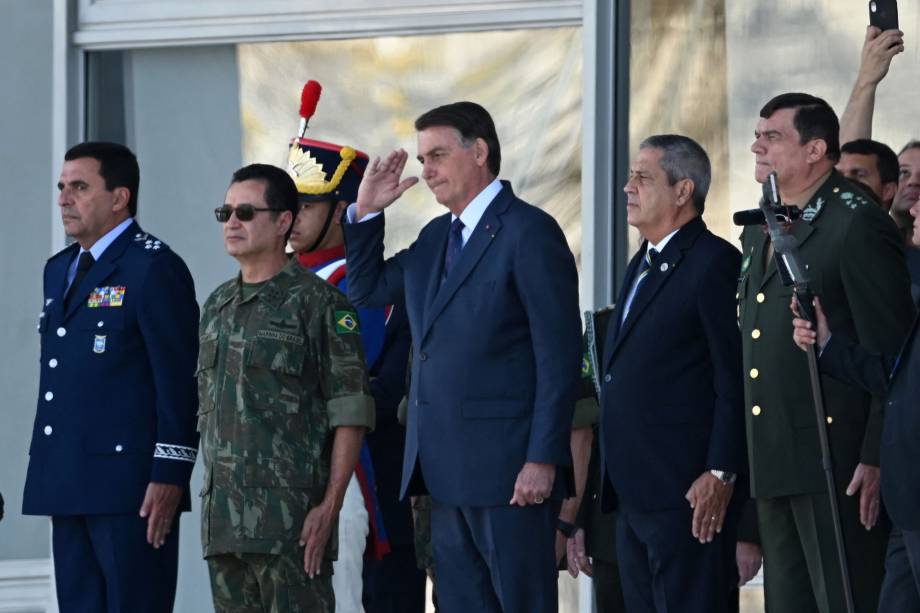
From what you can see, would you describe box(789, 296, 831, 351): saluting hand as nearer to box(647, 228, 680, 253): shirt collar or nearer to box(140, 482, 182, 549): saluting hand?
box(647, 228, 680, 253): shirt collar

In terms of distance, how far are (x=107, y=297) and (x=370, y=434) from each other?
0.93 m

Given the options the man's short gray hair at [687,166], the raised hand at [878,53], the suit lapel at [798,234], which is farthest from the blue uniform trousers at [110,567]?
the raised hand at [878,53]

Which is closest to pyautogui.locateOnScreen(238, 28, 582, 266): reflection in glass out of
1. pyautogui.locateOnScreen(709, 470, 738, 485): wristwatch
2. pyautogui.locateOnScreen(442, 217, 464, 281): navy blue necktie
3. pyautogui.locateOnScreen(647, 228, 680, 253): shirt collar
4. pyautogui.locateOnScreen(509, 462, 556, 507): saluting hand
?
pyautogui.locateOnScreen(647, 228, 680, 253): shirt collar

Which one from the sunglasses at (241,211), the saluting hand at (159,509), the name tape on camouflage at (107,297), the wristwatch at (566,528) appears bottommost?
the wristwatch at (566,528)

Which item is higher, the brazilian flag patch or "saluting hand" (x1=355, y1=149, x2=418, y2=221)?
"saluting hand" (x1=355, y1=149, x2=418, y2=221)

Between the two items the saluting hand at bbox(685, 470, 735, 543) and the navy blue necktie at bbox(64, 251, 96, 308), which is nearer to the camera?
the saluting hand at bbox(685, 470, 735, 543)

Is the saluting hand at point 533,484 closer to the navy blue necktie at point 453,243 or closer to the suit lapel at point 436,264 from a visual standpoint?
the suit lapel at point 436,264

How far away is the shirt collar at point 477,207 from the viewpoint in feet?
17.9

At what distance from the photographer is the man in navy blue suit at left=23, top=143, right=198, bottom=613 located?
5.87 meters

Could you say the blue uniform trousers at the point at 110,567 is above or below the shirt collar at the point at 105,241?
below

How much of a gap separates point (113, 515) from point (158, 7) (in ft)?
9.92

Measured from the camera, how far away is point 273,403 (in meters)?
5.42

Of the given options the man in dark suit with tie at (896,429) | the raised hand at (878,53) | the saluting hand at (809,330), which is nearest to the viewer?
the man in dark suit with tie at (896,429)

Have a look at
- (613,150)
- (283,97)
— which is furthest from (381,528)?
(283,97)
